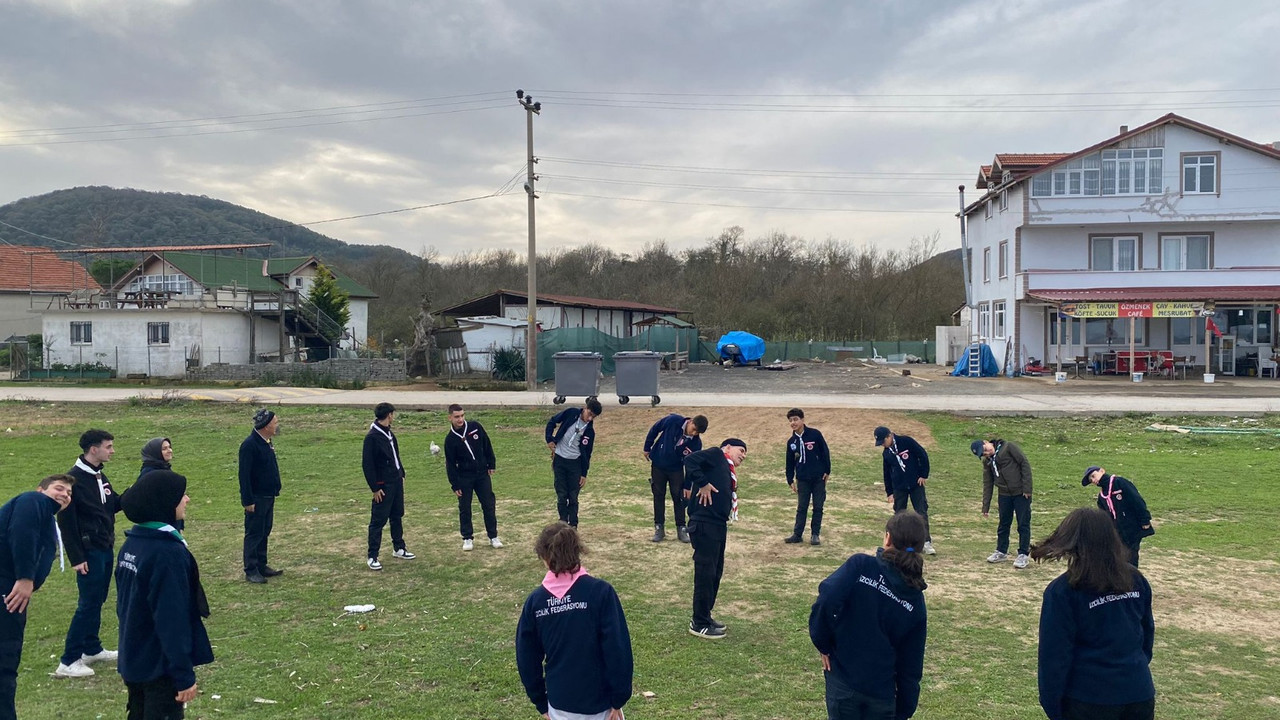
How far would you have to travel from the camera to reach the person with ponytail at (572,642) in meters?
3.75

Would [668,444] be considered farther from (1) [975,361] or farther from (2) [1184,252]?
(2) [1184,252]

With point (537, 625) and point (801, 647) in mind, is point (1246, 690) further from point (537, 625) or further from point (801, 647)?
point (537, 625)

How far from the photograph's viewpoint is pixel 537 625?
384 centimetres

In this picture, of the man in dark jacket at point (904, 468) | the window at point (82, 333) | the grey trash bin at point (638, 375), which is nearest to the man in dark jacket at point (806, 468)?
the man in dark jacket at point (904, 468)

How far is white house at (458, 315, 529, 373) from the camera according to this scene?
3497cm

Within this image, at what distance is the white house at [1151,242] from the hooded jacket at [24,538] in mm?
33411

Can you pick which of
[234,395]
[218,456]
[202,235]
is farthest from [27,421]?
[202,235]

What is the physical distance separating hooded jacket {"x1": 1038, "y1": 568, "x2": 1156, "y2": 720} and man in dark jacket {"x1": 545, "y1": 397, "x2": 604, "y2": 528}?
654cm

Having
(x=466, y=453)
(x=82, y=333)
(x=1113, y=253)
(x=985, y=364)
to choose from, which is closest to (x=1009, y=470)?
(x=466, y=453)

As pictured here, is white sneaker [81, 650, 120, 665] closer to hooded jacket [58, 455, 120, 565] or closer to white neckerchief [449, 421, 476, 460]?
hooded jacket [58, 455, 120, 565]

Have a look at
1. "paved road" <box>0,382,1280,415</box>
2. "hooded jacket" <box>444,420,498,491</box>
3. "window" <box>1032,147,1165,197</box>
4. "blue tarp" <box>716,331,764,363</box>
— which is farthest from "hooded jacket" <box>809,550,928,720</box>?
"blue tarp" <box>716,331,764,363</box>

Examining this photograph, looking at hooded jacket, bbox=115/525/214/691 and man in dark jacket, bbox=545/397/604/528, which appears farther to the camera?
man in dark jacket, bbox=545/397/604/528

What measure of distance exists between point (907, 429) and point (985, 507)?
398 inches

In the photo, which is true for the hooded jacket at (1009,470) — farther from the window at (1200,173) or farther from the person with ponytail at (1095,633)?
the window at (1200,173)
